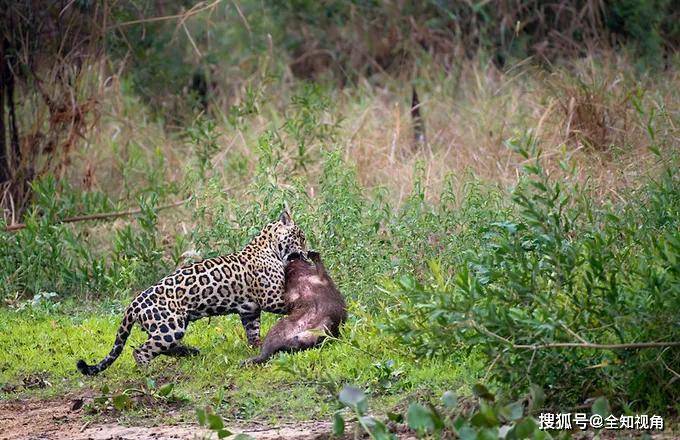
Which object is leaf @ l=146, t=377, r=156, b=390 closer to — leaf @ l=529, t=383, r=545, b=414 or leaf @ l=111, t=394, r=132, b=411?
leaf @ l=111, t=394, r=132, b=411

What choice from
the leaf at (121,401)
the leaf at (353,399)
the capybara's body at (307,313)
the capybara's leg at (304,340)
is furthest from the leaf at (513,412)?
the capybara's leg at (304,340)

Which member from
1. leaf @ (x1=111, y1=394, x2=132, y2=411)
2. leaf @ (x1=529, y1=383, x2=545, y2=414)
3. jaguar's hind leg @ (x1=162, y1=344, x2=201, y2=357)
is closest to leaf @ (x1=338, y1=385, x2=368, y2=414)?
leaf @ (x1=529, y1=383, x2=545, y2=414)

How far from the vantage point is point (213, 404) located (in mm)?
6570

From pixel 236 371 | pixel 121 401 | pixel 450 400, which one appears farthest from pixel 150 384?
pixel 450 400

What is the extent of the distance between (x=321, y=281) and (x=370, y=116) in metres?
5.30

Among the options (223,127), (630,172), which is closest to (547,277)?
(630,172)

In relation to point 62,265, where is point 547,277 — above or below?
above

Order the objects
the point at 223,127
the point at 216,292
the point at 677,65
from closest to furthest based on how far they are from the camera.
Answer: the point at 216,292 → the point at 677,65 → the point at 223,127

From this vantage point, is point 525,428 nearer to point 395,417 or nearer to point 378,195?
point 395,417

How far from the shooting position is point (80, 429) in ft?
20.6

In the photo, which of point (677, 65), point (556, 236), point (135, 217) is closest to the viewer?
point (556, 236)

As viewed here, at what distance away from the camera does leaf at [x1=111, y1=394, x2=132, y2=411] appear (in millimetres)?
6414

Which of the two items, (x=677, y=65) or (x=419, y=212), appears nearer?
(x=419, y=212)

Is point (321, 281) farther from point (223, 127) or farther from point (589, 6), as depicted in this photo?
point (589, 6)
